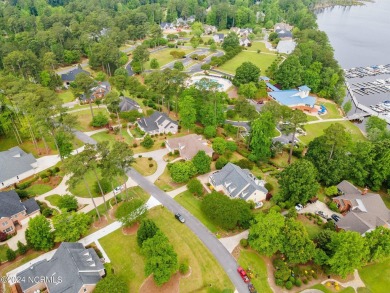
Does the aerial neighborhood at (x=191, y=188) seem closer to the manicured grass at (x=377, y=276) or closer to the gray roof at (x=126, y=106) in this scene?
the manicured grass at (x=377, y=276)

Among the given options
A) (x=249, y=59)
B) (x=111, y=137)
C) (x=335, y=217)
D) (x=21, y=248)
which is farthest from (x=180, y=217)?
(x=249, y=59)

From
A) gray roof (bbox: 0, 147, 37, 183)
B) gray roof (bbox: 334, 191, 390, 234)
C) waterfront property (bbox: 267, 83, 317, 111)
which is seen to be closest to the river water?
waterfront property (bbox: 267, 83, 317, 111)

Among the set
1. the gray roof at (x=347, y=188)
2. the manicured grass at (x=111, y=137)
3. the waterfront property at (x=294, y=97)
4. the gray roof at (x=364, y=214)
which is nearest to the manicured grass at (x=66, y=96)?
the manicured grass at (x=111, y=137)

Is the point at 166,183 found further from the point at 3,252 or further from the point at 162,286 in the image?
the point at 3,252

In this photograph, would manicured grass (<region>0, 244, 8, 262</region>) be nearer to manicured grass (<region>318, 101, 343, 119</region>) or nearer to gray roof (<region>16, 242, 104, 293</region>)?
gray roof (<region>16, 242, 104, 293</region>)

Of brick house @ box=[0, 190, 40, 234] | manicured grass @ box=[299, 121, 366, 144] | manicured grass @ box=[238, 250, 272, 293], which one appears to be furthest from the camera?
manicured grass @ box=[299, 121, 366, 144]

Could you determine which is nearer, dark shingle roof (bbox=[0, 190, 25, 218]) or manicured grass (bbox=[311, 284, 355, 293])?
manicured grass (bbox=[311, 284, 355, 293])
